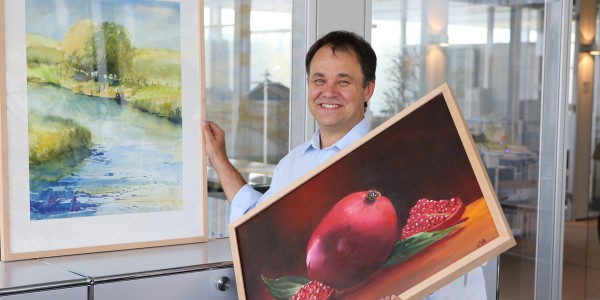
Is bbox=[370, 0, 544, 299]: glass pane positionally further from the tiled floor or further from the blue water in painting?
the blue water in painting

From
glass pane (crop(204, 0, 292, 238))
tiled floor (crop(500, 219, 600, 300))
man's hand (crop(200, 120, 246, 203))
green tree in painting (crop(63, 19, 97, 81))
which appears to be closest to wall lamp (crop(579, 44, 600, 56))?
tiled floor (crop(500, 219, 600, 300))

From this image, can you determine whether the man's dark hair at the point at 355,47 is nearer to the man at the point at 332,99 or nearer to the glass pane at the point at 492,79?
the man at the point at 332,99

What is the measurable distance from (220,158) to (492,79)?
2517mm

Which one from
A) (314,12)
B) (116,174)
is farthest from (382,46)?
(116,174)

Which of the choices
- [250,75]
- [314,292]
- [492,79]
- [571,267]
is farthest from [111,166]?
[571,267]

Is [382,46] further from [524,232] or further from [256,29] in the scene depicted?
[524,232]

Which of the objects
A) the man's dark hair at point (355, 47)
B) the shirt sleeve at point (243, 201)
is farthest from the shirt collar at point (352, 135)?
the shirt sleeve at point (243, 201)

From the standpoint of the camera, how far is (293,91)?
3570 millimetres

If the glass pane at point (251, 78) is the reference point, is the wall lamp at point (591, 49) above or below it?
above

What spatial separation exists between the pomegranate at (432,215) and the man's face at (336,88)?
64 cm

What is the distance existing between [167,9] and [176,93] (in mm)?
280

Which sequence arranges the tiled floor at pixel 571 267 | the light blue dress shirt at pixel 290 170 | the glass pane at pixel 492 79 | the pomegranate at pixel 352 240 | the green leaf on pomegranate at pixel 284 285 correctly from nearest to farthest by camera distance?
the pomegranate at pixel 352 240 → the green leaf on pomegranate at pixel 284 285 → the light blue dress shirt at pixel 290 170 → the glass pane at pixel 492 79 → the tiled floor at pixel 571 267

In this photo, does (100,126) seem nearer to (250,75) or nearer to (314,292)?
(314,292)

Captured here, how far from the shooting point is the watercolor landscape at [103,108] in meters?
2.42
